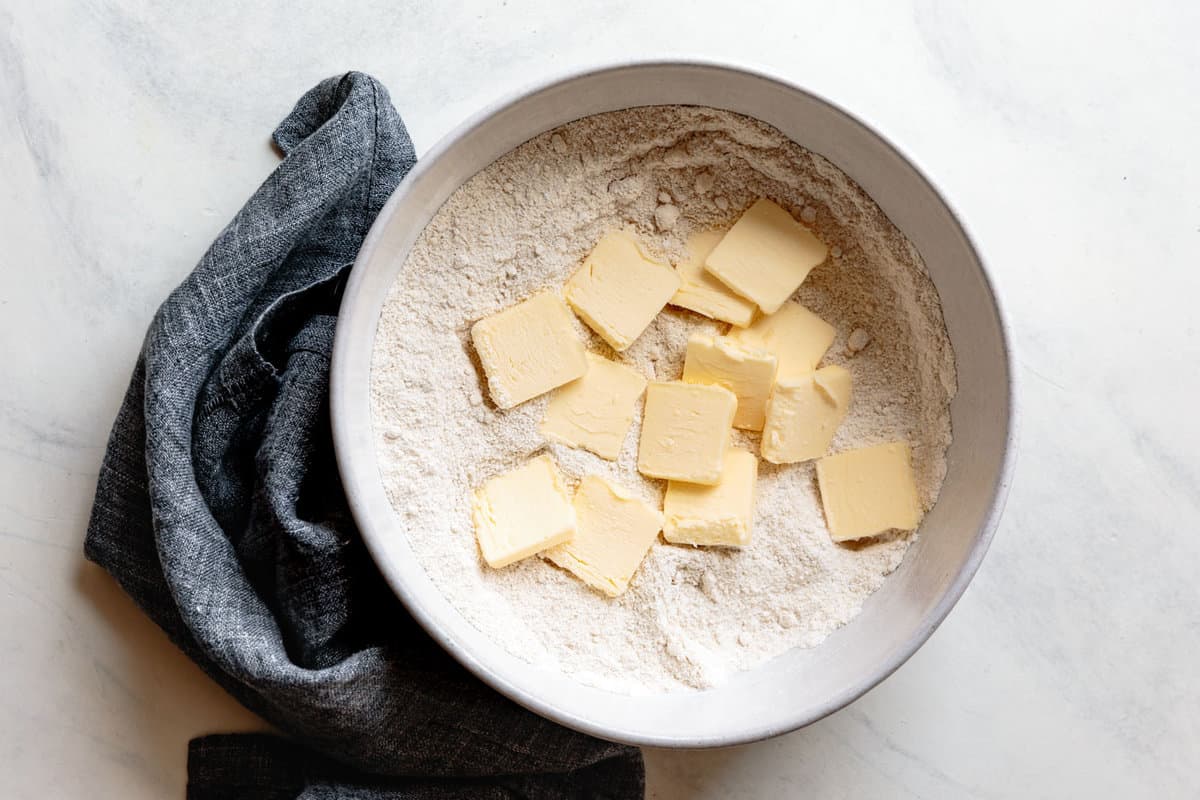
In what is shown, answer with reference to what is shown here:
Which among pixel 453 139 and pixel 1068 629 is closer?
pixel 453 139

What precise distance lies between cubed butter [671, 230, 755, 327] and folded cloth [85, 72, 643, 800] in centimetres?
38

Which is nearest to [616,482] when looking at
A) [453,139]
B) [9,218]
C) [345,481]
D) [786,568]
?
[786,568]

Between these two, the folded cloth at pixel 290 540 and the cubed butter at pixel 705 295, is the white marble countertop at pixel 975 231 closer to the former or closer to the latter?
the folded cloth at pixel 290 540

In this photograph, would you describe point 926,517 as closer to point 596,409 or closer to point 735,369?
point 735,369

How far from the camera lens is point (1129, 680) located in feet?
4.03

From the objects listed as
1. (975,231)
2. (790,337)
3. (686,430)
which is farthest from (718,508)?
(975,231)

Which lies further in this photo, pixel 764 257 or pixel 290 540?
pixel 764 257

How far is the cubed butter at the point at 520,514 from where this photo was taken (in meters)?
1.12

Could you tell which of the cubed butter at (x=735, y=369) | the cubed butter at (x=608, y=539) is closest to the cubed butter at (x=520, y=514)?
the cubed butter at (x=608, y=539)

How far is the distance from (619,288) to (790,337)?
0.75 ft

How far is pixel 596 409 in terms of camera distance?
1.17m

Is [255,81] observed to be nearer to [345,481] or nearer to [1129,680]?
[345,481]

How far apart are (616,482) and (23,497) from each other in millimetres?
744

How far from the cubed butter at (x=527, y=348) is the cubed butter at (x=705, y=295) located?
0.16m
